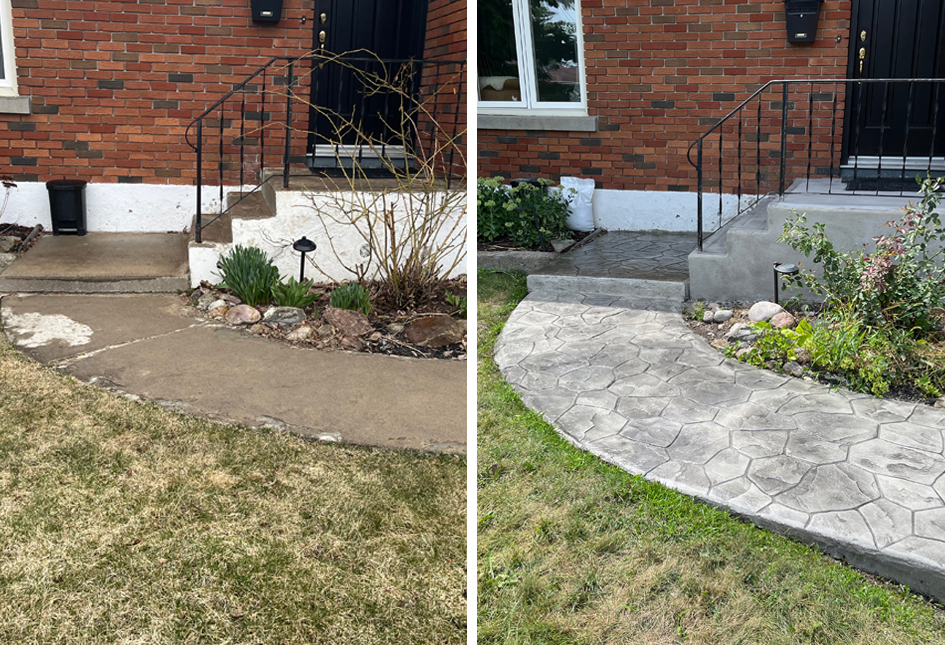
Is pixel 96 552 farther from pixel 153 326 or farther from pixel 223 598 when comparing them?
pixel 153 326

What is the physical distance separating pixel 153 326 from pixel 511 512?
3.16 meters

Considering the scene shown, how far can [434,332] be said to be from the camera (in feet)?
18.3

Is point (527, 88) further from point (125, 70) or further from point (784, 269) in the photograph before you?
point (784, 269)

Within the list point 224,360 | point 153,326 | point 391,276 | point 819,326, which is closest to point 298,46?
point 391,276

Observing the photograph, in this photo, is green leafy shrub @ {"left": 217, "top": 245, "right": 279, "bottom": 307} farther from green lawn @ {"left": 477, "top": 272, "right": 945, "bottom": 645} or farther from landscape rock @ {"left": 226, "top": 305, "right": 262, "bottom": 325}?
green lawn @ {"left": 477, "top": 272, "right": 945, "bottom": 645}

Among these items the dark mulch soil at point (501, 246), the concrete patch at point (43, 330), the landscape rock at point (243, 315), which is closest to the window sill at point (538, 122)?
the dark mulch soil at point (501, 246)

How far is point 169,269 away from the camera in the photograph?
655 cm

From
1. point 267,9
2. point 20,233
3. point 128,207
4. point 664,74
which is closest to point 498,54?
point 664,74

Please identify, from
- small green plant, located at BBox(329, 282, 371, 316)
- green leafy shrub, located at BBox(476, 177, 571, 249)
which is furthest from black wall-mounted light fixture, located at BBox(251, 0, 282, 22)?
small green plant, located at BBox(329, 282, 371, 316)

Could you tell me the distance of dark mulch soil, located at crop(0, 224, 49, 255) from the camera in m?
7.22

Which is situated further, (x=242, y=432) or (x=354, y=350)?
(x=354, y=350)

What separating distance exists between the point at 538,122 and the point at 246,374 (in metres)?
4.66

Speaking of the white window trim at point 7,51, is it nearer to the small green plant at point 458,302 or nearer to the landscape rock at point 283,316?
the landscape rock at point 283,316

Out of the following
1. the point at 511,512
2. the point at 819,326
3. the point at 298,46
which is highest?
the point at 298,46
